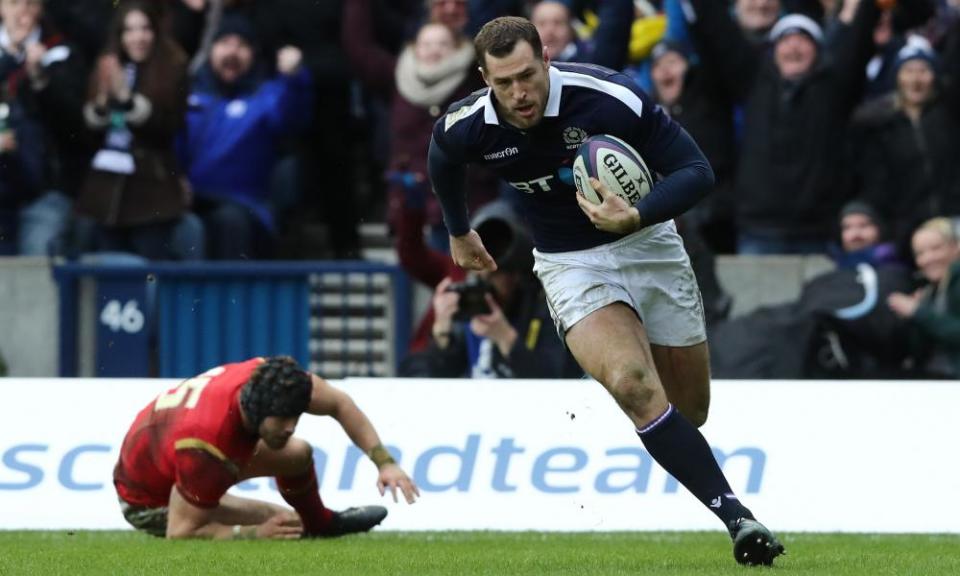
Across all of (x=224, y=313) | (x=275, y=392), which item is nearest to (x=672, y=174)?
(x=275, y=392)

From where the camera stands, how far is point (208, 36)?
14625mm

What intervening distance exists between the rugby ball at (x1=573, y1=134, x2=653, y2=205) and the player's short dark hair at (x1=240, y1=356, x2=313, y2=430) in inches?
74.9

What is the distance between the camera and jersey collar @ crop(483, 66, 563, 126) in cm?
769

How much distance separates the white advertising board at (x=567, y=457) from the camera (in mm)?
9898

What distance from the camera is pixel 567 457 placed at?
10.0 meters

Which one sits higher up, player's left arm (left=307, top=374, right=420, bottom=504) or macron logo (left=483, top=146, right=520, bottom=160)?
macron logo (left=483, top=146, right=520, bottom=160)

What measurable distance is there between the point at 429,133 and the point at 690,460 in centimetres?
642

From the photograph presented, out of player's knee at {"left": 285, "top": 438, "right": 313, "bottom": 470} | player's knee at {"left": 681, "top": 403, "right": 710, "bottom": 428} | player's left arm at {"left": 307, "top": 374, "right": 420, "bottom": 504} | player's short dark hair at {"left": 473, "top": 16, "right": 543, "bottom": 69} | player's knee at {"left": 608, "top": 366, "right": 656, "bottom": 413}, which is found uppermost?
player's short dark hair at {"left": 473, "top": 16, "right": 543, "bottom": 69}

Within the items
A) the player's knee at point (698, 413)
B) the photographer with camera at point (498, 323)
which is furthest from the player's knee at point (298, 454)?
the photographer with camera at point (498, 323)

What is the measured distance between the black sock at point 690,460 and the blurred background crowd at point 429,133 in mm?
4326

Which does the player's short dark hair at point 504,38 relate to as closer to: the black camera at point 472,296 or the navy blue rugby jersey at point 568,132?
the navy blue rugby jersey at point 568,132

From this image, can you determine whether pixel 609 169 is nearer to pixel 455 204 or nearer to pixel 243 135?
pixel 455 204

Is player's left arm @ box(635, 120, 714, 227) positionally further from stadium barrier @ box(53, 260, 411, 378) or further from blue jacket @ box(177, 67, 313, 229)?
blue jacket @ box(177, 67, 313, 229)

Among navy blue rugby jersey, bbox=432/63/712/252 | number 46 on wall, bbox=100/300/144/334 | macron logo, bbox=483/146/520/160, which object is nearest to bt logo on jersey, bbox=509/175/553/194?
navy blue rugby jersey, bbox=432/63/712/252
